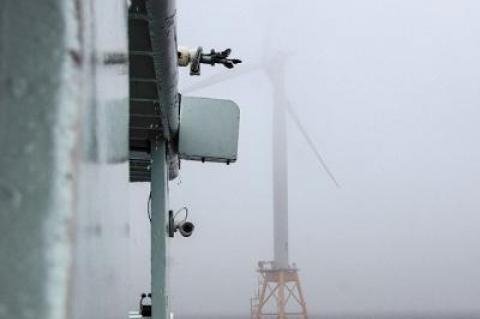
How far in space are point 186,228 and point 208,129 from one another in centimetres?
172

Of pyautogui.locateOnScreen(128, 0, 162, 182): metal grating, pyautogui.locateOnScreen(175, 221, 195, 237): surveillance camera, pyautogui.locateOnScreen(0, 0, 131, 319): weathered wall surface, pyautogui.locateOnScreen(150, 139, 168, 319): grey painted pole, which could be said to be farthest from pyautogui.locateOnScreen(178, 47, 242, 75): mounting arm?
pyautogui.locateOnScreen(0, 0, 131, 319): weathered wall surface

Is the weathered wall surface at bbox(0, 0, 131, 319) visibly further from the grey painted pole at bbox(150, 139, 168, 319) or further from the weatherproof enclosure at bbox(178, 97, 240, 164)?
the weatherproof enclosure at bbox(178, 97, 240, 164)

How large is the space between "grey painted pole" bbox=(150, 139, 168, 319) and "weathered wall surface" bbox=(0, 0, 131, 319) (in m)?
9.26

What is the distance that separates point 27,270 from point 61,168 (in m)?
0.11

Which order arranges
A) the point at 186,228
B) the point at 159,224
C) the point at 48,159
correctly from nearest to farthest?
1. the point at 48,159
2. the point at 159,224
3. the point at 186,228

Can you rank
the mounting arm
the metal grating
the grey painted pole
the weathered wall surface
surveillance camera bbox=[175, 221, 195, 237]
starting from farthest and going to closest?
surveillance camera bbox=[175, 221, 195, 237]
the grey painted pole
the mounting arm
the metal grating
the weathered wall surface

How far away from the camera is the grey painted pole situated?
9.88m

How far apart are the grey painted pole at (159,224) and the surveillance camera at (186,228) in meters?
0.57

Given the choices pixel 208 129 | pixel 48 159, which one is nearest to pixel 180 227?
pixel 208 129

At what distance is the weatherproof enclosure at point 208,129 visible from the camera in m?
10.6

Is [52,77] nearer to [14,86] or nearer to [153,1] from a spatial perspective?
[14,86]

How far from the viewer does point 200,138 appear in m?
10.7

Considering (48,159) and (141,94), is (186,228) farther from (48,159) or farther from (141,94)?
(48,159)

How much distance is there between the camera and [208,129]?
10688 millimetres
